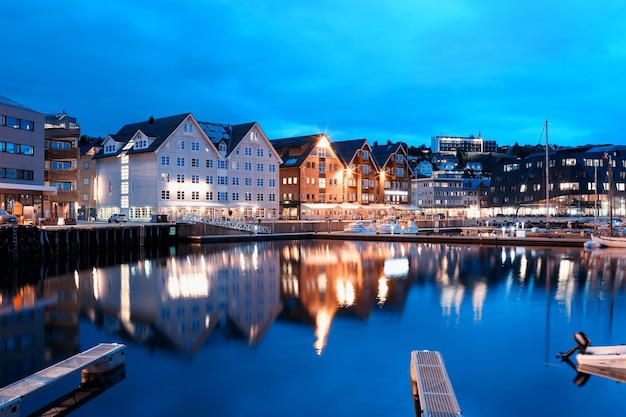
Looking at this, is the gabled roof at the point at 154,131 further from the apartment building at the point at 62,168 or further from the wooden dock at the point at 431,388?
the wooden dock at the point at 431,388

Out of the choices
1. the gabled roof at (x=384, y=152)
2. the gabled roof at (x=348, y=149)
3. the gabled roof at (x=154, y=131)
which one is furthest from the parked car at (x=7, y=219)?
the gabled roof at (x=384, y=152)

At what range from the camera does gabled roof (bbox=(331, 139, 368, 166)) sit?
3669 inches

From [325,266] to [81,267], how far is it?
18.3m

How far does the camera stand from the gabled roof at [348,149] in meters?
93.2

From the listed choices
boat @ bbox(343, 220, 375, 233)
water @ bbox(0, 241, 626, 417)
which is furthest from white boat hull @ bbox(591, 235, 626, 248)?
boat @ bbox(343, 220, 375, 233)

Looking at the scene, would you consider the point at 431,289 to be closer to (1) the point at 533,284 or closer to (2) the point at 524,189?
(1) the point at 533,284

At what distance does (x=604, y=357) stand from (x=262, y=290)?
58.2ft

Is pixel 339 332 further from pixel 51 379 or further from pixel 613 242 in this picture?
pixel 613 242

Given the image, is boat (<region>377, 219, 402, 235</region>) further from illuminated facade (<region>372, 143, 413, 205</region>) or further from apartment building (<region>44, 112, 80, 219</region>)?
apartment building (<region>44, 112, 80, 219</region>)

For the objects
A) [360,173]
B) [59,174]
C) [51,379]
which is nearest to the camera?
[51,379]

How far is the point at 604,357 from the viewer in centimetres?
1560

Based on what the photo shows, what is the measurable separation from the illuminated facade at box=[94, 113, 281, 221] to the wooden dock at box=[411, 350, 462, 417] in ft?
188

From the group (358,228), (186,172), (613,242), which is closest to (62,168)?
(186,172)

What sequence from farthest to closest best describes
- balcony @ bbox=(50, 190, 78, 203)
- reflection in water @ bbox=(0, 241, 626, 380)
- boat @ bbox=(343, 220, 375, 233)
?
boat @ bbox=(343, 220, 375, 233)
balcony @ bbox=(50, 190, 78, 203)
reflection in water @ bbox=(0, 241, 626, 380)
